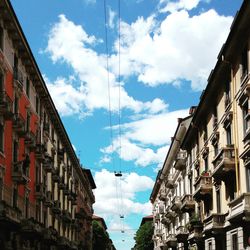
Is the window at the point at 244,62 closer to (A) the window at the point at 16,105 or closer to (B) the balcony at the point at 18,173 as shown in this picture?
(B) the balcony at the point at 18,173

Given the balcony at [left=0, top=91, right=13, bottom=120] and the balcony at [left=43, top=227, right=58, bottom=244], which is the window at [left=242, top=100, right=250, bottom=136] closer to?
the balcony at [left=0, top=91, right=13, bottom=120]

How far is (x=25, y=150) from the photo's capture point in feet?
116

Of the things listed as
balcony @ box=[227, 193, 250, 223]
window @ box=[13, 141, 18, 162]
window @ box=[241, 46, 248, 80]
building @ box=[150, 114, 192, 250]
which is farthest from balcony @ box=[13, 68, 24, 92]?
building @ box=[150, 114, 192, 250]

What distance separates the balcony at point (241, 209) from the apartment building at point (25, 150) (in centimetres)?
1082

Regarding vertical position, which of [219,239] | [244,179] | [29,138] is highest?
[29,138]

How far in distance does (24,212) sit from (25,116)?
6.36m

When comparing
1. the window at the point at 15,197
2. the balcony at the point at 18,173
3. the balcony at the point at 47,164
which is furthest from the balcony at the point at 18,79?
the balcony at the point at 47,164

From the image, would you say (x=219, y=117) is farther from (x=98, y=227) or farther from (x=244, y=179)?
(x=98, y=227)

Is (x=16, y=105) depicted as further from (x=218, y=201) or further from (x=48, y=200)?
(x=218, y=201)

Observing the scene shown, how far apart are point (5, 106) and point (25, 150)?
787 cm

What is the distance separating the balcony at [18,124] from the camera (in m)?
31.4

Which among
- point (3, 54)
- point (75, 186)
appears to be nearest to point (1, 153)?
point (3, 54)

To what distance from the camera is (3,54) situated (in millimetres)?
29594

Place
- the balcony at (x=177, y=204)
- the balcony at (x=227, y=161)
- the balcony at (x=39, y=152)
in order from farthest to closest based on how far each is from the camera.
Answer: the balcony at (x=177, y=204) → the balcony at (x=39, y=152) → the balcony at (x=227, y=161)
